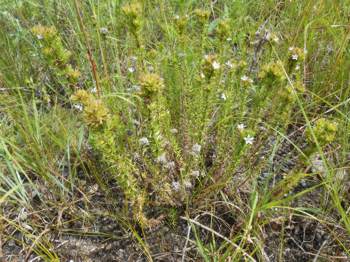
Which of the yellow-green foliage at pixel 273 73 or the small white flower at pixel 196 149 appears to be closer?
Result: the yellow-green foliage at pixel 273 73

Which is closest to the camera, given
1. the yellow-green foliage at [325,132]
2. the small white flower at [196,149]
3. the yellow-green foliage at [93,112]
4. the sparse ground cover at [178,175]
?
the yellow-green foliage at [93,112]

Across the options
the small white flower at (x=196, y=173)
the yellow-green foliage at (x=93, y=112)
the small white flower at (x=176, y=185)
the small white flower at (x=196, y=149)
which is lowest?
the small white flower at (x=176, y=185)

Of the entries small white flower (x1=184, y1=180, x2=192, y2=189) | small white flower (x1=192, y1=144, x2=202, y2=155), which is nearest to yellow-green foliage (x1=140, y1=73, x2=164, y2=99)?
small white flower (x1=192, y1=144, x2=202, y2=155)

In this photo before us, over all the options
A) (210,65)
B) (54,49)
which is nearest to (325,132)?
(210,65)

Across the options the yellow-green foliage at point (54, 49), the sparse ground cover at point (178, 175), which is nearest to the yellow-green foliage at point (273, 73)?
the sparse ground cover at point (178, 175)

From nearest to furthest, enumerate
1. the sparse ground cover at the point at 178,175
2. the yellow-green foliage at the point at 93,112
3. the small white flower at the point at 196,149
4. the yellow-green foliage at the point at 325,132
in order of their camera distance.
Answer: the yellow-green foliage at the point at 93,112 < the yellow-green foliage at the point at 325,132 < the sparse ground cover at the point at 178,175 < the small white flower at the point at 196,149

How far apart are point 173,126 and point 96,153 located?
1.59ft

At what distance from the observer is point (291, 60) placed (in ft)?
5.07

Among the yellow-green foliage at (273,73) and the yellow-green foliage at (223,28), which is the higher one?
the yellow-green foliage at (223,28)

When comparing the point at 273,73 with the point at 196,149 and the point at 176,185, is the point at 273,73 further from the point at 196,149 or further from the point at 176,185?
the point at 176,185

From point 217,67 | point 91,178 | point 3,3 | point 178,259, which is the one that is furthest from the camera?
point 3,3

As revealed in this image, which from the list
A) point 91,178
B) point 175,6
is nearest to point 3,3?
point 175,6

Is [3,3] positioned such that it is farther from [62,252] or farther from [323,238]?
[323,238]

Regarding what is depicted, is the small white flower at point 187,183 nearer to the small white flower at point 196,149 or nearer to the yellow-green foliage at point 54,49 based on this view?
the small white flower at point 196,149
